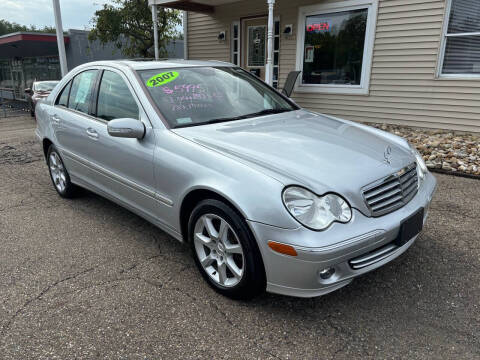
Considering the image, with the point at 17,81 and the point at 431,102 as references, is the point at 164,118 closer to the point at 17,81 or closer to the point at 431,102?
the point at 431,102

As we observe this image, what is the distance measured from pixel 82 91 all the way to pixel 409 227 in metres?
3.35

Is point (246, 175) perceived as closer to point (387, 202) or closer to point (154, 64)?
point (387, 202)

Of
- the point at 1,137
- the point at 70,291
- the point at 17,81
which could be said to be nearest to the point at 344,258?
the point at 70,291

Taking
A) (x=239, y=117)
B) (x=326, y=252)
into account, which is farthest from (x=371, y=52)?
(x=326, y=252)

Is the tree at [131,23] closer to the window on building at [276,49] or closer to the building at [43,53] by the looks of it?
the building at [43,53]

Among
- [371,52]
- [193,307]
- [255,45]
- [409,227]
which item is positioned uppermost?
[255,45]

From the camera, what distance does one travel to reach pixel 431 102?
735 centimetres

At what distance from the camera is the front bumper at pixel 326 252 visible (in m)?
2.06

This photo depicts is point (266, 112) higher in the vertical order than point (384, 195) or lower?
higher

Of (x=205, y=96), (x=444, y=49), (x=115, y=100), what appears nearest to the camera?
(x=205, y=96)

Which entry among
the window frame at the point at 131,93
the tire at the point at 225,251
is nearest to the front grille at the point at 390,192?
the tire at the point at 225,251

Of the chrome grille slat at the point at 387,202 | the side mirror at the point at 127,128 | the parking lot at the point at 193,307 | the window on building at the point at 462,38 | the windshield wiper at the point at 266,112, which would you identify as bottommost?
the parking lot at the point at 193,307

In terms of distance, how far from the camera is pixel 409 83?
24.8ft

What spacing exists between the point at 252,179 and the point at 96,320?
1.32 meters
